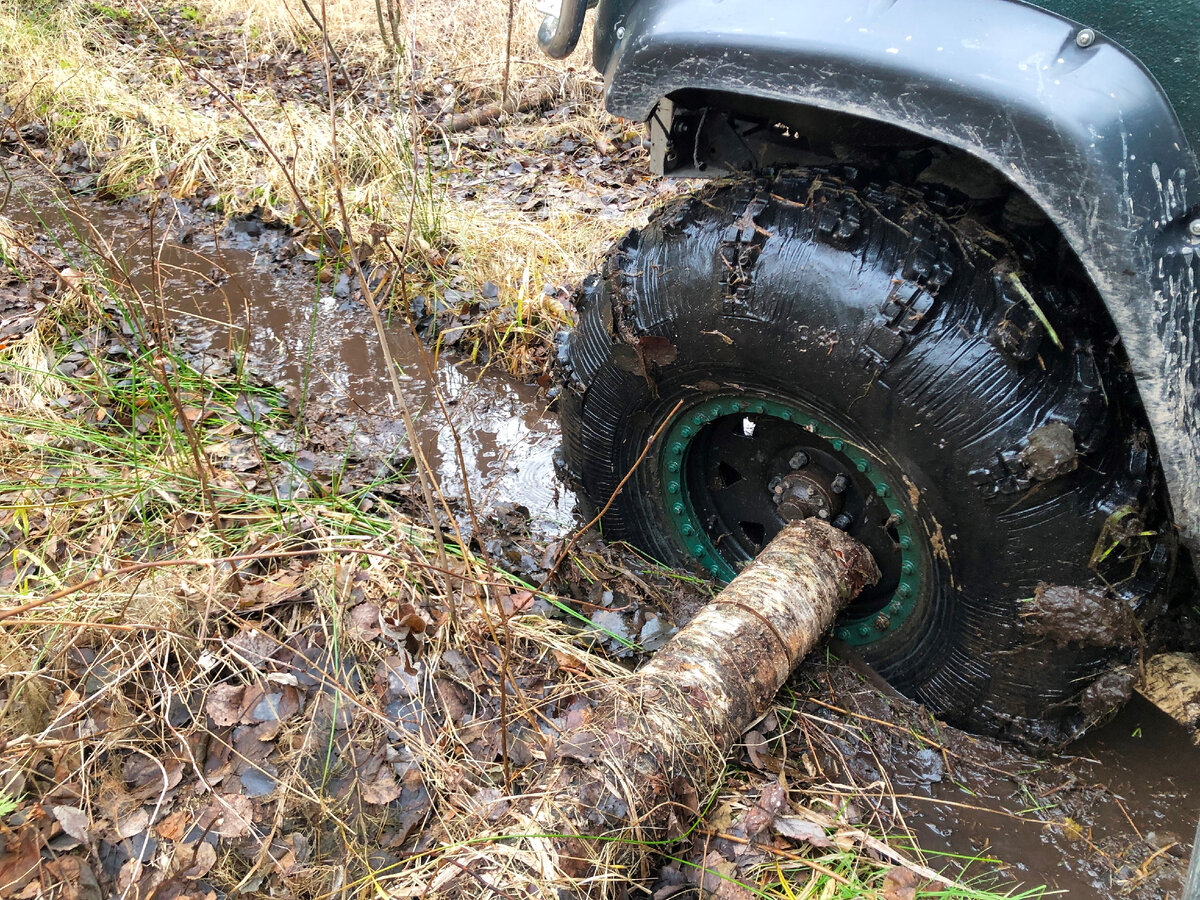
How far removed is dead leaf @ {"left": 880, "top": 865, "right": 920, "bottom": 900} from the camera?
5.65ft

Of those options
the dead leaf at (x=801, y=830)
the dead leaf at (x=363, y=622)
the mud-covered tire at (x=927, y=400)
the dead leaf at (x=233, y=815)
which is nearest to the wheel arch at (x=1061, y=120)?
the mud-covered tire at (x=927, y=400)

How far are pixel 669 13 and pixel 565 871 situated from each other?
1.73 metres

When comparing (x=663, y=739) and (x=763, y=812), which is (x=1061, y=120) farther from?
(x=763, y=812)

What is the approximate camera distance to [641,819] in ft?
5.41

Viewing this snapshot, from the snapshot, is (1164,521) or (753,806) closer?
(1164,521)

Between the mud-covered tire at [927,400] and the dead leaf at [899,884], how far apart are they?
47 centimetres

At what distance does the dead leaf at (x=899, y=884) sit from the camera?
5.65ft

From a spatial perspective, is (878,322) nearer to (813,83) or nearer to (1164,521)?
(813,83)

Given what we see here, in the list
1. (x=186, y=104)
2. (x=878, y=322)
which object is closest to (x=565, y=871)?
(x=878, y=322)

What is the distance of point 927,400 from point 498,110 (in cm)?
571

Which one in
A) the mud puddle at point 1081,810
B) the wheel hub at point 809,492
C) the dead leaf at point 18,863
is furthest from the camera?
the wheel hub at point 809,492

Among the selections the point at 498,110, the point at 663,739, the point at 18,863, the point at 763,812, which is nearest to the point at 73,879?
the point at 18,863

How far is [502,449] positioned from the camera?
3.41 meters

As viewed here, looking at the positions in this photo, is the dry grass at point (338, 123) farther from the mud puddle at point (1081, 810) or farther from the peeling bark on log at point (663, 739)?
the mud puddle at point (1081, 810)
